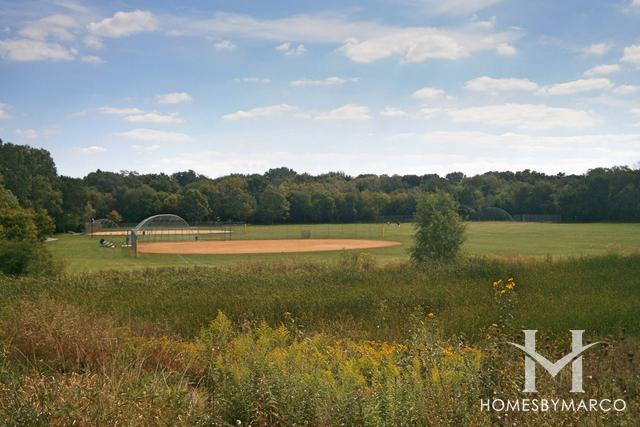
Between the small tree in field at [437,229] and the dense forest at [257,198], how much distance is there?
60996 mm

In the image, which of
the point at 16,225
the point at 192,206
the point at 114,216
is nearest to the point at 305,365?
the point at 16,225

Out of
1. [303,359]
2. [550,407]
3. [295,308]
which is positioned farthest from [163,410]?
[295,308]

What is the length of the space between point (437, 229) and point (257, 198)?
9961 centimetres

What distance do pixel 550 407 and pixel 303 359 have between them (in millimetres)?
2952

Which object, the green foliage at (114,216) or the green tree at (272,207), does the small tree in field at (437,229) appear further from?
the green tree at (272,207)

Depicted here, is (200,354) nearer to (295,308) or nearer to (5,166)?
(295,308)

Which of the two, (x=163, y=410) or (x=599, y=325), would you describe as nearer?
(x=163, y=410)

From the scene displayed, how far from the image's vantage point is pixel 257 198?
5276 inches

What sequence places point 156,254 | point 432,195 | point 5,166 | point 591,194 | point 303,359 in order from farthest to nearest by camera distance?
point 591,194
point 5,166
point 156,254
point 432,195
point 303,359

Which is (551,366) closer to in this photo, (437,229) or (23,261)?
(437,229)

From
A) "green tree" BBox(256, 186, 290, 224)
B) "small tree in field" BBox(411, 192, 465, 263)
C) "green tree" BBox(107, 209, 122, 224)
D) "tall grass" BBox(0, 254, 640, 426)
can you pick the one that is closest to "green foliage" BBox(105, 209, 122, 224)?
"green tree" BBox(107, 209, 122, 224)

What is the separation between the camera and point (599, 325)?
36.0 ft

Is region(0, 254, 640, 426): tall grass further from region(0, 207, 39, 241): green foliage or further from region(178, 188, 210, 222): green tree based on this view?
region(178, 188, 210, 222): green tree

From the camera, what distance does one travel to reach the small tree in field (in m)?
37.1
